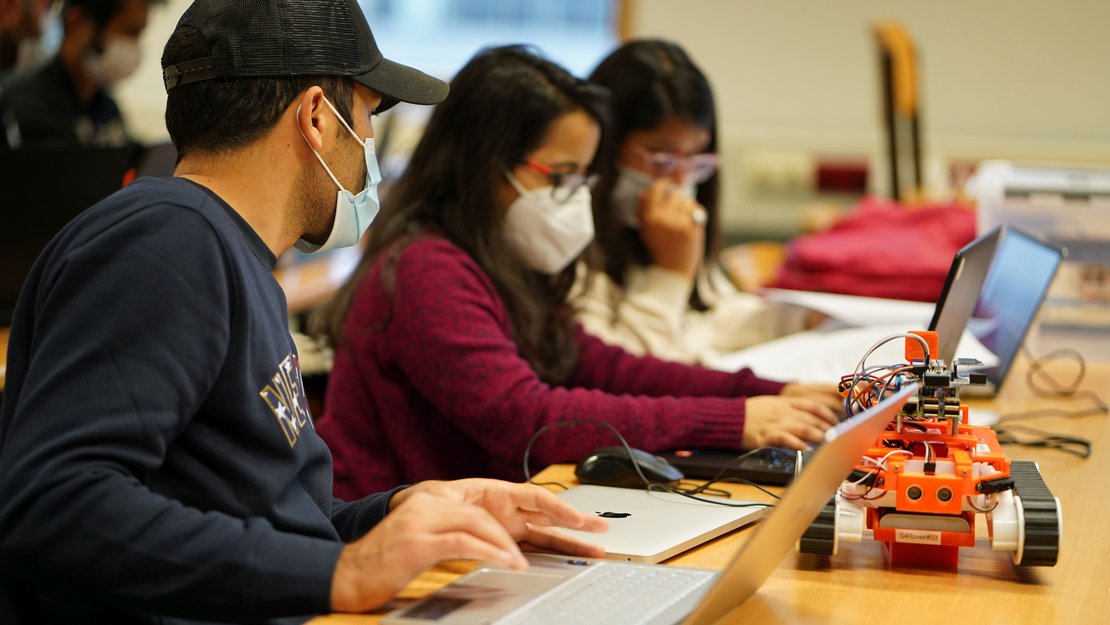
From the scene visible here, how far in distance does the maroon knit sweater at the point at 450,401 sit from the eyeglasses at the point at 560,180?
0.21 metres

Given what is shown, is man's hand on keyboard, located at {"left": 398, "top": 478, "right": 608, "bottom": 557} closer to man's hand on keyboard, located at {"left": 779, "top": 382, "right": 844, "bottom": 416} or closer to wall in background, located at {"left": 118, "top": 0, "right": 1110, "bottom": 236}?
man's hand on keyboard, located at {"left": 779, "top": 382, "right": 844, "bottom": 416}

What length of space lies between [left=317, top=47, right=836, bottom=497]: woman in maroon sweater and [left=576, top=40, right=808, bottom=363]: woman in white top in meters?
0.32

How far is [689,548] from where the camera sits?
1.18 m

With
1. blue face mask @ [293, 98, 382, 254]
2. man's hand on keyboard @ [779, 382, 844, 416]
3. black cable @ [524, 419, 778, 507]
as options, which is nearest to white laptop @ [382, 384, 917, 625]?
black cable @ [524, 419, 778, 507]

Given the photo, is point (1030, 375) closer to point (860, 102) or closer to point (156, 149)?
point (156, 149)

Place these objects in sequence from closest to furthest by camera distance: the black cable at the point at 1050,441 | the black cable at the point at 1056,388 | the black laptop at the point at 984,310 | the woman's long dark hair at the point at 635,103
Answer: the black laptop at the point at 984,310, the black cable at the point at 1050,441, the black cable at the point at 1056,388, the woman's long dark hair at the point at 635,103

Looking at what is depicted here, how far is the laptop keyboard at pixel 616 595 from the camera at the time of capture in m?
0.95

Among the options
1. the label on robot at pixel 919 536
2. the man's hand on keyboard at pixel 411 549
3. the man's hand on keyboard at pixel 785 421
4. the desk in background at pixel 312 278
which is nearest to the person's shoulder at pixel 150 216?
the man's hand on keyboard at pixel 411 549

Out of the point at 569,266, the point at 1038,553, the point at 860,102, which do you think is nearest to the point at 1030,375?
the point at 569,266

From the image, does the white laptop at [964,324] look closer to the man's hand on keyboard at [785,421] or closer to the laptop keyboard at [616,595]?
the man's hand on keyboard at [785,421]

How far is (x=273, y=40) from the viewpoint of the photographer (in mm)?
1072

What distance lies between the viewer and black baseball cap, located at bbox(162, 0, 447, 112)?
3.48 ft

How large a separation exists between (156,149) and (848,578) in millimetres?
1265

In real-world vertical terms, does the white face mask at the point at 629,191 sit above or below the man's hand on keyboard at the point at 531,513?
above
